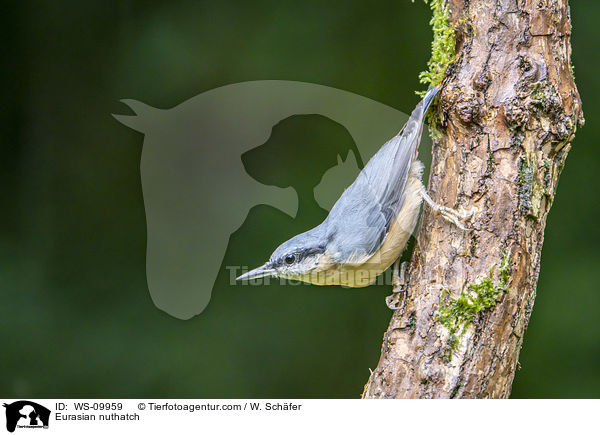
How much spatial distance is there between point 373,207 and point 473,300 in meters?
0.46

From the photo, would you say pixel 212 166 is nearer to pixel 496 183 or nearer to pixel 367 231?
pixel 367 231

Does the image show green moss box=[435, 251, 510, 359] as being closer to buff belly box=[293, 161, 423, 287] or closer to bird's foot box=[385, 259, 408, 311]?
bird's foot box=[385, 259, 408, 311]

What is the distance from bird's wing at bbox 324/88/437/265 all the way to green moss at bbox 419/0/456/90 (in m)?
0.16

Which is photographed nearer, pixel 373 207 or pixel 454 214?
pixel 454 214

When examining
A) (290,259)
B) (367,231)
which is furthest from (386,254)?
(290,259)

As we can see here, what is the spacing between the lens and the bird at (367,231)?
173 centimetres

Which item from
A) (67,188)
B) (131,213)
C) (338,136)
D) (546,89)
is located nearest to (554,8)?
(546,89)
